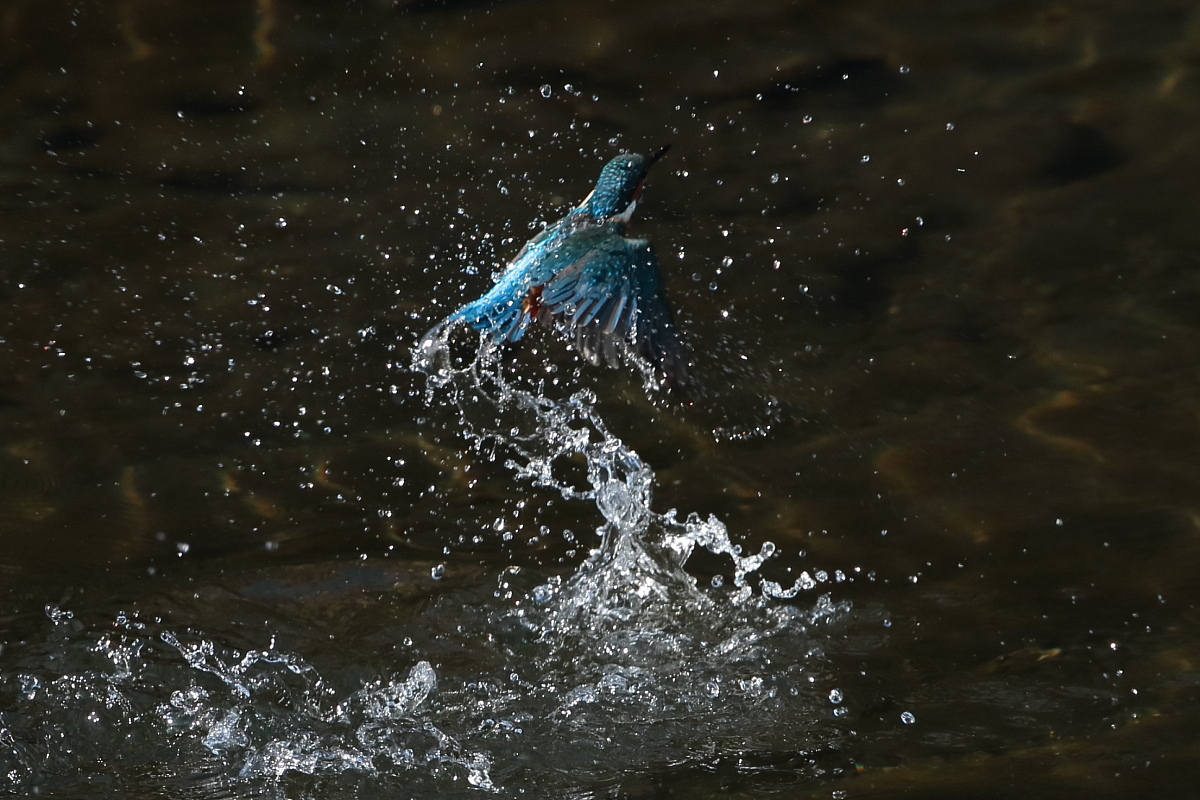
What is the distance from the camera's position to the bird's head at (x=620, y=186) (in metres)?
2.85

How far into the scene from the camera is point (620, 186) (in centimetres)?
285

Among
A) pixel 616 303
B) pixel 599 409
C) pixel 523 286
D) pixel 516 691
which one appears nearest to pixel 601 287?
pixel 616 303

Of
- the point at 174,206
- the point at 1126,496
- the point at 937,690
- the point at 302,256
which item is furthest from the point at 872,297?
the point at 174,206

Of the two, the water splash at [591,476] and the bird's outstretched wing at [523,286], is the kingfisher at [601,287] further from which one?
the water splash at [591,476]

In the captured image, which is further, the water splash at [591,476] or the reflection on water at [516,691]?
the water splash at [591,476]

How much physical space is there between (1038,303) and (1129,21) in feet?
2.44

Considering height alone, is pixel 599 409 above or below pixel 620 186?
below

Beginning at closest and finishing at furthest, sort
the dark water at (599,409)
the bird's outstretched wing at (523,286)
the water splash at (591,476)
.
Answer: the dark water at (599,409) < the bird's outstretched wing at (523,286) < the water splash at (591,476)

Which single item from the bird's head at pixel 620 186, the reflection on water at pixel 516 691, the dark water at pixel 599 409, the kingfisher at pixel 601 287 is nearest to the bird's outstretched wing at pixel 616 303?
the kingfisher at pixel 601 287

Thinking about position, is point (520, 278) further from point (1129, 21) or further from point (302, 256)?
point (1129, 21)

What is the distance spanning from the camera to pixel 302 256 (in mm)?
3254

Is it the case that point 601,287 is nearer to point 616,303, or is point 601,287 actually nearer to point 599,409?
point 616,303

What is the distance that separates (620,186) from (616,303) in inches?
14.0

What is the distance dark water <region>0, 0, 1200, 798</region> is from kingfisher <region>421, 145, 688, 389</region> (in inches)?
9.8
